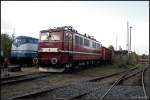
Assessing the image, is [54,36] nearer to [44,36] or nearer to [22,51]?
[44,36]

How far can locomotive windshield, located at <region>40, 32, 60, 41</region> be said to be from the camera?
18.9 metres

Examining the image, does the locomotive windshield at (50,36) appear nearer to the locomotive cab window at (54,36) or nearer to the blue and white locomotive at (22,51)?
the locomotive cab window at (54,36)

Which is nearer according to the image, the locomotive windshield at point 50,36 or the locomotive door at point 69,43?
the locomotive door at point 69,43

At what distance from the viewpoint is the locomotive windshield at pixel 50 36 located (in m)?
18.9

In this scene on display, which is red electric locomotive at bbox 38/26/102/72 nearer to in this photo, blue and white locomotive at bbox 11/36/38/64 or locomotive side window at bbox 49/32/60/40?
locomotive side window at bbox 49/32/60/40

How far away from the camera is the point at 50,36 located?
1923cm

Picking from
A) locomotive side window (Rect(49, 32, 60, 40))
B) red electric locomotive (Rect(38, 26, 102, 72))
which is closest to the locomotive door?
red electric locomotive (Rect(38, 26, 102, 72))

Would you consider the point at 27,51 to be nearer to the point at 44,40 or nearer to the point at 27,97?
the point at 44,40

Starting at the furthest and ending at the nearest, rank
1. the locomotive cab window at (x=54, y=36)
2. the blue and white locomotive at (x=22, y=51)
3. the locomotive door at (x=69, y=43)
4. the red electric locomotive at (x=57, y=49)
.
→ the blue and white locomotive at (x=22, y=51) < the locomotive cab window at (x=54, y=36) < the locomotive door at (x=69, y=43) < the red electric locomotive at (x=57, y=49)

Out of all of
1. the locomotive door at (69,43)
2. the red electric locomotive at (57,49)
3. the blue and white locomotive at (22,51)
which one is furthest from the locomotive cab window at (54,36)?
the blue and white locomotive at (22,51)

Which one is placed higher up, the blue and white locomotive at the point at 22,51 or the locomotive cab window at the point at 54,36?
the locomotive cab window at the point at 54,36

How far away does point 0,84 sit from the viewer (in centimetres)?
1168

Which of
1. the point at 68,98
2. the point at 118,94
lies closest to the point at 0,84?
the point at 68,98

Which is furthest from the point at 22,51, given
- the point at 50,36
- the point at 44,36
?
the point at 50,36
